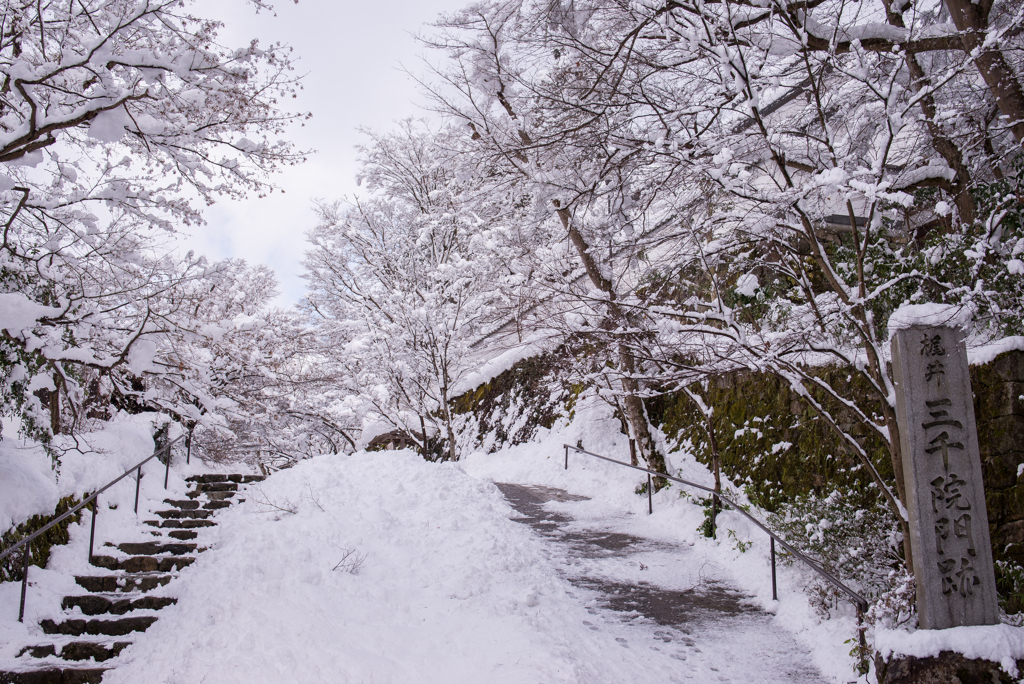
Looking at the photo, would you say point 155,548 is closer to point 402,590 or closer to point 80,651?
point 80,651

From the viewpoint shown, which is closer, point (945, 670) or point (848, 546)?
point (945, 670)

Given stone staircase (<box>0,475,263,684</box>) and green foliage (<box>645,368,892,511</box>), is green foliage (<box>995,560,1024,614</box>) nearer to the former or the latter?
green foliage (<box>645,368,892,511</box>)

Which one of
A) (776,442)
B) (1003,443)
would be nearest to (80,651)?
(776,442)

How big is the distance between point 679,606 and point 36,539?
6.84 meters

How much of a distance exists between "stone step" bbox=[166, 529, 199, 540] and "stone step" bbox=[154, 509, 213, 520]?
616 mm

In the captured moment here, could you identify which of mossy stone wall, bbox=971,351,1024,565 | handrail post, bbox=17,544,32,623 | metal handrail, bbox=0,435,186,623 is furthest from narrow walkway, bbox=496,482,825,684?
handrail post, bbox=17,544,32,623

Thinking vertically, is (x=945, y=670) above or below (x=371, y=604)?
above

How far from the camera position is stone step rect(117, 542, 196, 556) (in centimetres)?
703

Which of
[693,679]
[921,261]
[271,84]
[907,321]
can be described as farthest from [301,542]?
[921,261]

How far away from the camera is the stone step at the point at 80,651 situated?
5.04 m

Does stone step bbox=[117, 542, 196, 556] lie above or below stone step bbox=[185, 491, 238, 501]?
below

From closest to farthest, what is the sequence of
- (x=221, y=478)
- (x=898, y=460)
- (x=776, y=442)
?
(x=898, y=460) → (x=776, y=442) → (x=221, y=478)

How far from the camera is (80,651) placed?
509 cm

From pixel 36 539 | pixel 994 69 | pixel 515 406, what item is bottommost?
pixel 36 539
